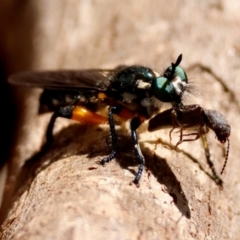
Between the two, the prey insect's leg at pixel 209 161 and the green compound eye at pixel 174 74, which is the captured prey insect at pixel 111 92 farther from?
the prey insect's leg at pixel 209 161

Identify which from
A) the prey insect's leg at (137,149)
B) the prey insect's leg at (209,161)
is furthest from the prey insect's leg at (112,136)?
the prey insect's leg at (209,161)

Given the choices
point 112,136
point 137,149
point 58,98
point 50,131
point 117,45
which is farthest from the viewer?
point 117,45

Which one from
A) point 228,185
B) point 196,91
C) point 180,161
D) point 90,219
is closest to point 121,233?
point 90,219

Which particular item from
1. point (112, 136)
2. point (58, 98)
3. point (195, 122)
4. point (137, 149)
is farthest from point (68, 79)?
point (195, 122)

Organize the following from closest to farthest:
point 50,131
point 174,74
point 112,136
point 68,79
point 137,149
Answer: point 137,149
point 112,136
point 174,74
point 50,131
point 68,79

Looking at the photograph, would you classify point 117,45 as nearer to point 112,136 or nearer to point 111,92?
point 111,92

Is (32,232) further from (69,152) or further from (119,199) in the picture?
(69,152)

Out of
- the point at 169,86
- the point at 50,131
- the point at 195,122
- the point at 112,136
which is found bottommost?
the point at 50,131
